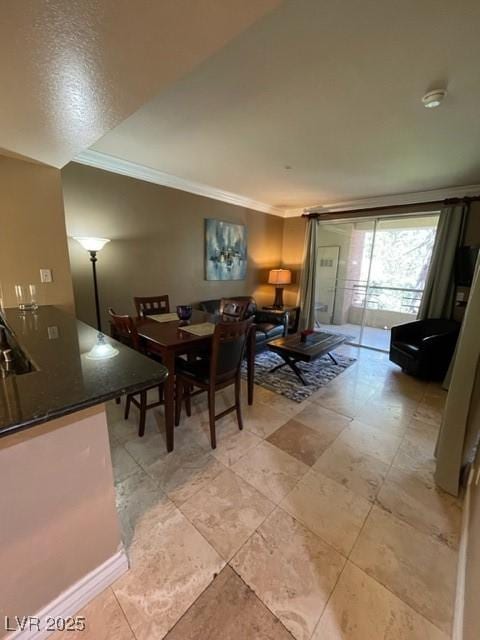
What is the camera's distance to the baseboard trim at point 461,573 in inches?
39.7

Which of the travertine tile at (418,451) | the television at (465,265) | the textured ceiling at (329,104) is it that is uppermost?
the textured ceiling at (329,104)

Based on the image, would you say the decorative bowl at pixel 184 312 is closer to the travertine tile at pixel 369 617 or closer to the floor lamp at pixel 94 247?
the floor lamp at pixel 94 247

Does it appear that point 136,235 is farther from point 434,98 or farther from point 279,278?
point 434,98

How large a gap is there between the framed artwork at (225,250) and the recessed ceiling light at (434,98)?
2.90 metres

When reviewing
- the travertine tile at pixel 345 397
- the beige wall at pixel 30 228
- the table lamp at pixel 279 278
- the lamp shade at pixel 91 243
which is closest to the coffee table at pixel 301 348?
the travertine tile at pixel 345 397

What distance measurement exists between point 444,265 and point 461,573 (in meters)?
3.63

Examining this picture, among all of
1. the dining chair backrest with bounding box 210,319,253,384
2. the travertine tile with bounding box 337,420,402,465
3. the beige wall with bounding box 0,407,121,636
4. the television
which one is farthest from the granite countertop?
the television

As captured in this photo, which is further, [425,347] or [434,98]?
[425,347]

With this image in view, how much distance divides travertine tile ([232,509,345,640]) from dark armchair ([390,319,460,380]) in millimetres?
2671

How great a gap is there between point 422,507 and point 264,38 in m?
2.73

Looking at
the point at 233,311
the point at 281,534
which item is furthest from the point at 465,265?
the point at 281,534

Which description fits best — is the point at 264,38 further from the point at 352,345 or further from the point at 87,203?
the point at 352,345

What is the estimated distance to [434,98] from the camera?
1680 mm

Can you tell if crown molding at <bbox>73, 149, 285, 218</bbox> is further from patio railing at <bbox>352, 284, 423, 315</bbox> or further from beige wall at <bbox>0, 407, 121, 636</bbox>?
beige wall at <bbox>0, 407, 121, 636</bbox>
